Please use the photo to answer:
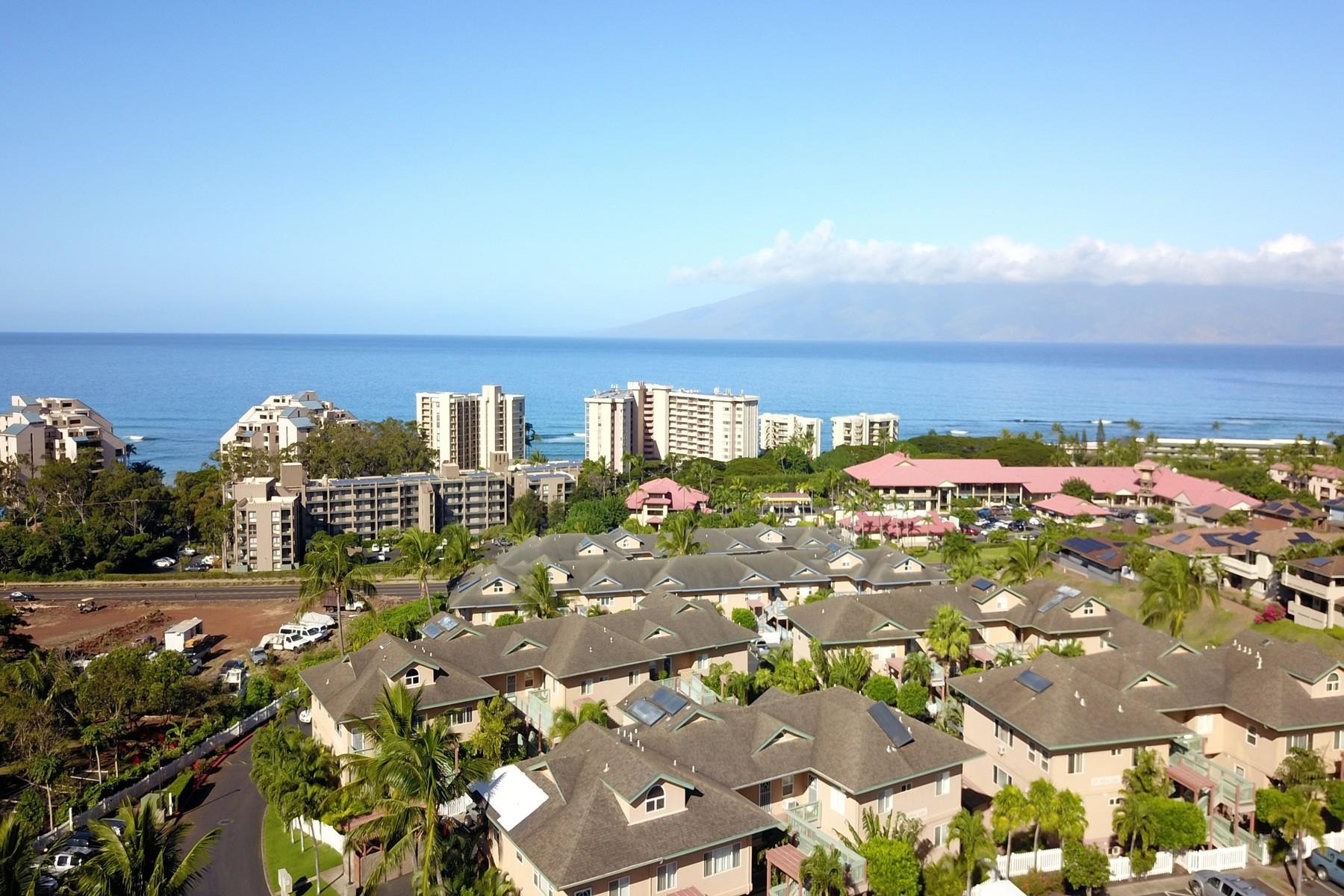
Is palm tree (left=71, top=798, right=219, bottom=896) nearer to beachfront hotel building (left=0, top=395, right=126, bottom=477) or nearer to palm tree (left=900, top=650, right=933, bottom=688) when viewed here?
palm tree (left=900, top=650, right=933, bottom=688)

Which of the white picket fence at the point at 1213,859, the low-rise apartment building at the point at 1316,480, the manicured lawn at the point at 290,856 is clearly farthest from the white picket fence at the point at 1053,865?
the low-rise apartment building at the point at 1316,480

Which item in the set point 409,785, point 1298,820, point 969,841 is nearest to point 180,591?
point 409,785

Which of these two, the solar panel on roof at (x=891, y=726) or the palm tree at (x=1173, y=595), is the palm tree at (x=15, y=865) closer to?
the solar panel on roof at (x=891, y=726)

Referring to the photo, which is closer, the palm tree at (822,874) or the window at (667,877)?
the window at (667,877)

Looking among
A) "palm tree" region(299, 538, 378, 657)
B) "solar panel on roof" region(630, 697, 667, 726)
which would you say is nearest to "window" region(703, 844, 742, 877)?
"solar panel on roof" region(630, 697, 667, 726)

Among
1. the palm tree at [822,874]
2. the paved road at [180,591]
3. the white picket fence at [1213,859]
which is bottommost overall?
the paved road at [180,591]

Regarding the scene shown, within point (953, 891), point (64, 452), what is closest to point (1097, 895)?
point (953, 891)
